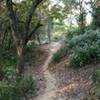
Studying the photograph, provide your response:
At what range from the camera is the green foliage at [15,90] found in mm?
9655

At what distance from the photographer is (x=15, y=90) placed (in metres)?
9.91

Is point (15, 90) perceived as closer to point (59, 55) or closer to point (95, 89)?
point (95, 89)

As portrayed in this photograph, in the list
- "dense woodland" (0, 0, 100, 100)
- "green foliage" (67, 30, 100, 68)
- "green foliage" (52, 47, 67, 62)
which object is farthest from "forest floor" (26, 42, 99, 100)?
"green foliage" (52, 47, 67, 62)

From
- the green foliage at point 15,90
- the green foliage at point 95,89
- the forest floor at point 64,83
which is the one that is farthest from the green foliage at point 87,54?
the green foliage at point 15,90

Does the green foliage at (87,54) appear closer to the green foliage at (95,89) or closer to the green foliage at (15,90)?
the green foliage at (95,89)

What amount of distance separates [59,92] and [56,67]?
5211 mm

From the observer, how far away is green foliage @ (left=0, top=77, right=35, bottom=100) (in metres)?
9.66

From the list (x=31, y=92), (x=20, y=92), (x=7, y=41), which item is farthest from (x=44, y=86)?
(x=7, y=41)

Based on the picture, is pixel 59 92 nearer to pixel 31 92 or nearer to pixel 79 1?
pixel 31 92

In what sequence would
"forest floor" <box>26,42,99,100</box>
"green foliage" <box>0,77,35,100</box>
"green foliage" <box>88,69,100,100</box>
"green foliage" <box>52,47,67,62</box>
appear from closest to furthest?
"green foliage" <box>88,69,100,100</box> → "green foliage" <box>0,77,35,100</box> → "forest floor" <box>26,42,99,100</box> → "green foliage" <box>52,47,67,62</box>

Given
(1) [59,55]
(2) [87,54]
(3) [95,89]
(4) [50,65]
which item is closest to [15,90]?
(3) [95,89]

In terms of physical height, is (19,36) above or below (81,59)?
above

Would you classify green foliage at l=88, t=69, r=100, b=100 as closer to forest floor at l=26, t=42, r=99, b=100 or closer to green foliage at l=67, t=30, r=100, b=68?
forest floor at l=26, t=42, r=99, b=100

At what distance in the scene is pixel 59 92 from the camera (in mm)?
10844
